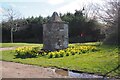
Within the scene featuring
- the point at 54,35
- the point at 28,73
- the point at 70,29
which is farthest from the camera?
the point at 70,29

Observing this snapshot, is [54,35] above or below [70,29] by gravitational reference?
below

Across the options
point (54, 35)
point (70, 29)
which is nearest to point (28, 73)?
point (54, 35)

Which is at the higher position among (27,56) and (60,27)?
(60,27)

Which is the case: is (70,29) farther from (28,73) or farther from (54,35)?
(28,73)

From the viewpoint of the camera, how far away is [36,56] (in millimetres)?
18422

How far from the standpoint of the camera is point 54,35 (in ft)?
71.1

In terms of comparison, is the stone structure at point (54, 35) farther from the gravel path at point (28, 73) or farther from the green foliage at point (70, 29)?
the green foliage at point (70, 29)

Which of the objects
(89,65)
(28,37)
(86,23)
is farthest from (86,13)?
(89,65)

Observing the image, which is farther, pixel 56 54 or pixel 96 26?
pixel 96 26

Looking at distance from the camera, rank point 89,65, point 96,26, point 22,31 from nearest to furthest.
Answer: point 89,65 → point 96,26 → point 22,31

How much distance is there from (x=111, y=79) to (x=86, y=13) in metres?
37.9

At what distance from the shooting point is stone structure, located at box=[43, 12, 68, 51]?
21.5 metres

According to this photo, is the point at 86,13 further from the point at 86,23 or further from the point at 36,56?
the point at 36,56

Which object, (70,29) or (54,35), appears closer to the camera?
(54,35)
